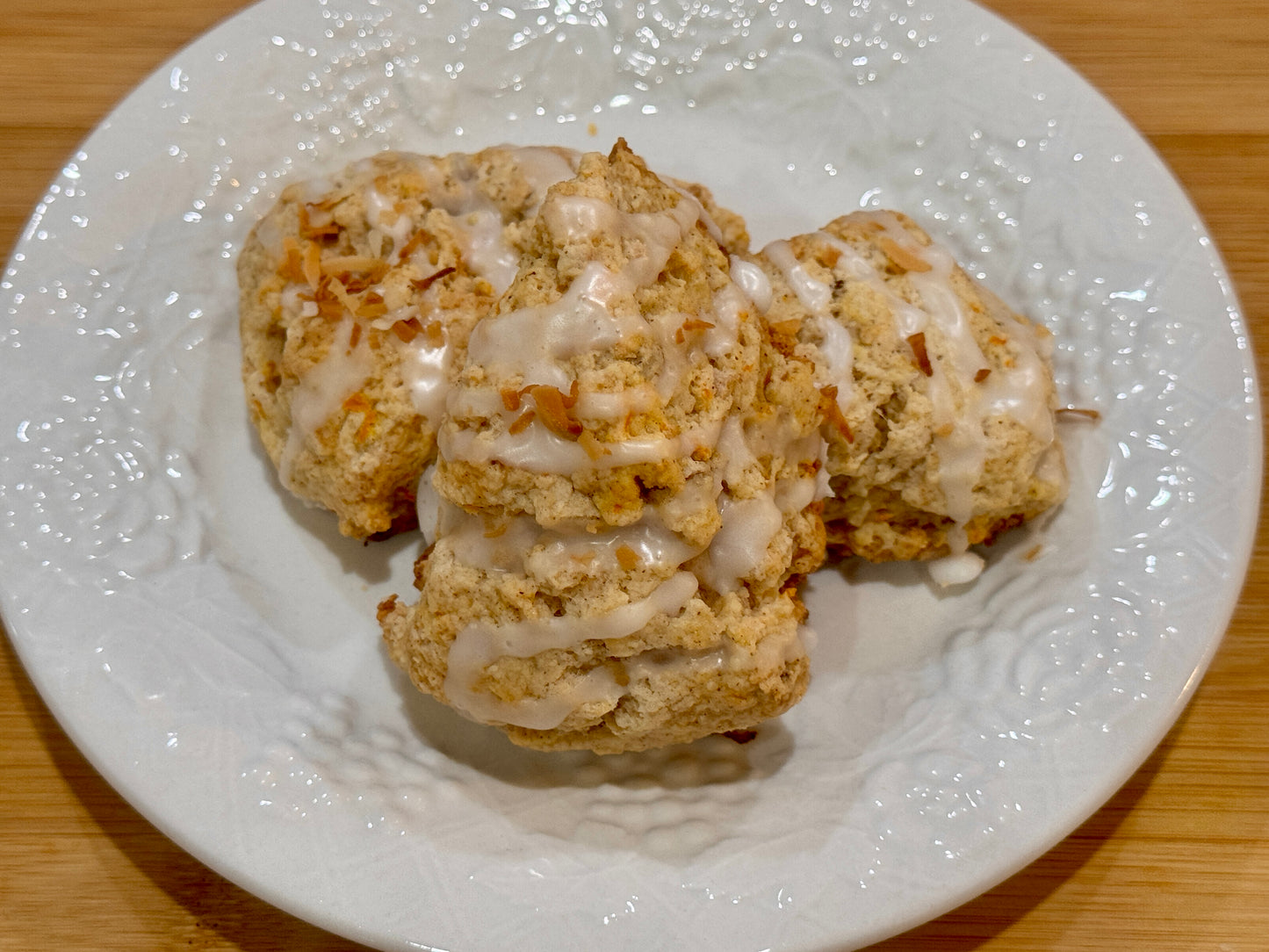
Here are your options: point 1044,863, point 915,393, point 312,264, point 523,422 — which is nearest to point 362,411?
point 312,264

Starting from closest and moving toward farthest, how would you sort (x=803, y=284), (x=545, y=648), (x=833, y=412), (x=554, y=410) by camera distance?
(x=554, y=410)
(x=545, y=648)
(x=833, y=412)
(x=803, y=284)

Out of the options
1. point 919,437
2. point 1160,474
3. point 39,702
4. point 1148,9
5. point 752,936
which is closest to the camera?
point 752,936

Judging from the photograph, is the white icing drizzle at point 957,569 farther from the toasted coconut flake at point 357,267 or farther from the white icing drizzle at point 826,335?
the toasted coconut flake at point 357,267

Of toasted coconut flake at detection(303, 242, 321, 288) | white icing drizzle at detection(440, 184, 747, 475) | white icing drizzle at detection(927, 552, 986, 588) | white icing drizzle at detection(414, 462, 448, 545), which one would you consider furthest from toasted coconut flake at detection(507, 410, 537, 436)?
white icing drizzle at detection(927, 552, 986, 588)

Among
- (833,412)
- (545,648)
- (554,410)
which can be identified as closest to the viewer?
(554,410)

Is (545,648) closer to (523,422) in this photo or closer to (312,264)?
(523,422)

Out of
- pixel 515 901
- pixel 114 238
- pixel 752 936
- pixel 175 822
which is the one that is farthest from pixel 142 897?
pixel 114 238

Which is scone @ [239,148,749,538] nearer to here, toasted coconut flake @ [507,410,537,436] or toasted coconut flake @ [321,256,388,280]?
toasted coconut flake @ [321,256,388,280]

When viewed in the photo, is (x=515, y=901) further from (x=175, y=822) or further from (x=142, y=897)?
(x=142, y=897)
